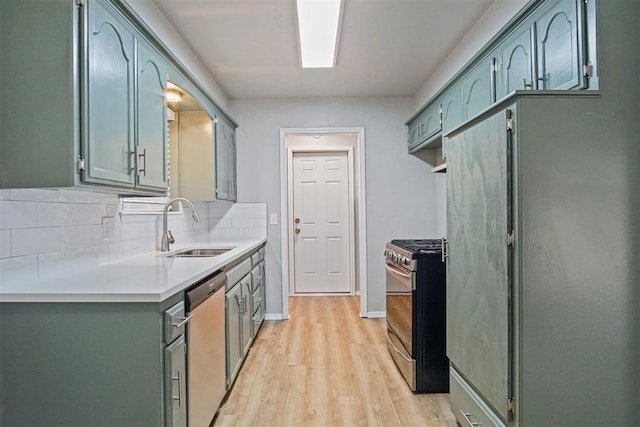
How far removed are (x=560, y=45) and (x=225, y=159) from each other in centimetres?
273

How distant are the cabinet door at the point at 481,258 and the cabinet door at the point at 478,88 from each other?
0.49 meters

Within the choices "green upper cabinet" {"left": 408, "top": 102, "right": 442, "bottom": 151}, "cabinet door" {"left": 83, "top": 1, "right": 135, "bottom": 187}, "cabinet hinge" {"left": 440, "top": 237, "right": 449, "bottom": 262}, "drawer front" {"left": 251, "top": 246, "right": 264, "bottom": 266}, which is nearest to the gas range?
"cabinet hinge" {"left": 440, "top": 237, "right": 449, "bottom": 262}

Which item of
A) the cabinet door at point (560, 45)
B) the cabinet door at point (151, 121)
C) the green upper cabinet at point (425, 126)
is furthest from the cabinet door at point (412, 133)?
the cabinet door at point (151, 121)

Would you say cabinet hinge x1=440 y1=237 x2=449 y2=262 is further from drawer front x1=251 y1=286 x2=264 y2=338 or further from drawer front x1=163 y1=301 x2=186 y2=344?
drawer front x1=251 y1=286 x2=264 y2=338

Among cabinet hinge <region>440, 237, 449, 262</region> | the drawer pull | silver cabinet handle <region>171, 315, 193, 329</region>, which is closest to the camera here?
silver cabinet handle <region>171, 315, 193, 329</region>

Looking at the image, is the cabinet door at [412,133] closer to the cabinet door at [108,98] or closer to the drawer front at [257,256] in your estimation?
the drawer front at [257,256]

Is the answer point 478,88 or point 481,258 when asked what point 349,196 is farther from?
point 481,258

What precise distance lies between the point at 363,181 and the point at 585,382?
281 centimetres

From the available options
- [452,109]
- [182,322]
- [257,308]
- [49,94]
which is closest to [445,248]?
[452,109]

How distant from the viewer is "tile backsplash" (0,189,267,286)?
1495 millimetres

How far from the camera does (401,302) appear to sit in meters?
2.60

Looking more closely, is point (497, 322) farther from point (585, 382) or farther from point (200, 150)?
point (200, 150)

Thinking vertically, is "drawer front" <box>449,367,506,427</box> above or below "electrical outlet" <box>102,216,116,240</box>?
below

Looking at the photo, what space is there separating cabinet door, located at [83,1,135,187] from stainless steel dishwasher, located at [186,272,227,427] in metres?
0.65
